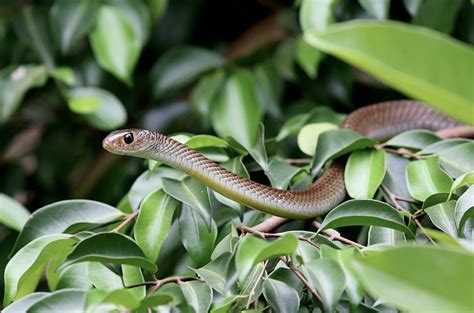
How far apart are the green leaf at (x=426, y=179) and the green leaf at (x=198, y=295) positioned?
42cm

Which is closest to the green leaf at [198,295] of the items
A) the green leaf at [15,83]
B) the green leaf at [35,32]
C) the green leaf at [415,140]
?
the green leaf at [415,140]

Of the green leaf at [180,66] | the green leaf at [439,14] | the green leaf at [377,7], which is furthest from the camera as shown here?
the green leaf at [180,66]

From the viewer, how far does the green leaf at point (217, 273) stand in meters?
1.01

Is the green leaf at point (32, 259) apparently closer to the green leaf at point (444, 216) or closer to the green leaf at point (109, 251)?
the green leaf at point (109, 251)

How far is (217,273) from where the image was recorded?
1.04 metres

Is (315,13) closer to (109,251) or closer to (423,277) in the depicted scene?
(109,251)

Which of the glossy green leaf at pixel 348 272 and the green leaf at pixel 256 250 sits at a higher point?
the green leaf at pixel 256 250

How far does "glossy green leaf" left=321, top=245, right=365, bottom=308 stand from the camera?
93 centimetres

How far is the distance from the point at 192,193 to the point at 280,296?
0.34 meters

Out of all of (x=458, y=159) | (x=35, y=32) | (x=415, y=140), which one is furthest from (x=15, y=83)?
(x=458, y=159)

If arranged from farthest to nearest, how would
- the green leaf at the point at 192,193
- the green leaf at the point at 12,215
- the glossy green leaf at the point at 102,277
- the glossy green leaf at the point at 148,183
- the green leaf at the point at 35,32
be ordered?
1. the green leaf at the point at 35,32
2. the green leaf at the point at 12,215
3. the glossy green leaf at the point at 148,183
4. the green leaf at the point at 192,193
5. the glossy green leaf at the point at 102,277

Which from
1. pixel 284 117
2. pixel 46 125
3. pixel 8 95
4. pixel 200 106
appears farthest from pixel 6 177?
pixel 284 117

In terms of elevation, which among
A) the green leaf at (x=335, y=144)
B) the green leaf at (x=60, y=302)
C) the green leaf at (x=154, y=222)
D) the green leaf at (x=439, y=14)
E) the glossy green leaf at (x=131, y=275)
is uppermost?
the green leaf at (x=439, y=14)

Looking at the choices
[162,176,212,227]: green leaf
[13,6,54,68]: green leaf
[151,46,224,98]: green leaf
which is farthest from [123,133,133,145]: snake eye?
[151,46,224,98]: green leaf
